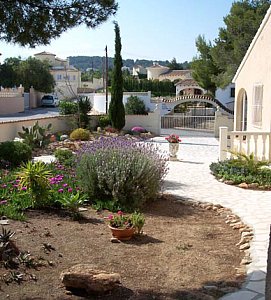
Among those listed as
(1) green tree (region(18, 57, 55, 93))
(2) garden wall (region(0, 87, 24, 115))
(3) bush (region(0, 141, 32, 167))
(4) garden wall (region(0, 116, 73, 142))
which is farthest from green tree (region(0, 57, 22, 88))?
(3) bush (region(0, 141, 32, 167))

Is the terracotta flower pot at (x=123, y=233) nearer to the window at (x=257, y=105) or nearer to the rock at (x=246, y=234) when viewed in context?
the rock at (x=246, y=234)

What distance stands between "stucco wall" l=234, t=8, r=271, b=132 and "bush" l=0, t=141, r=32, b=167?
7378mm

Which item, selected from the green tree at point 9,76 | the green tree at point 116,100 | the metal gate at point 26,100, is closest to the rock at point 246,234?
the green tree at point 116,100

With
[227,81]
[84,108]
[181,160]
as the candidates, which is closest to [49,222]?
[181,160]

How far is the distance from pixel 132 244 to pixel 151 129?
21.3m

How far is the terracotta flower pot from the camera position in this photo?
21.1ft

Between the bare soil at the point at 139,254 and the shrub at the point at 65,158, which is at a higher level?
the shrub at the point at 65,158

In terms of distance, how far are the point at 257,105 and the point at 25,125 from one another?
10095 mm

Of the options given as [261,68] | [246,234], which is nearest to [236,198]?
[246,234]

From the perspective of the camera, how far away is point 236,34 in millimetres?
27594

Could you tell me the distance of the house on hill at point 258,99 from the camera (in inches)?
522

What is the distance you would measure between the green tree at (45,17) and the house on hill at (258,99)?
8520 mm

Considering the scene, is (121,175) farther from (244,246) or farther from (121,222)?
(244,246)

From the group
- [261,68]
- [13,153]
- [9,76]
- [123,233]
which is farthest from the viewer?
[9,76]
